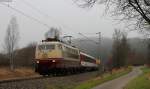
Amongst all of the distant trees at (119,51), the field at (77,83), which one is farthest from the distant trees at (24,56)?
the field at (77,83)

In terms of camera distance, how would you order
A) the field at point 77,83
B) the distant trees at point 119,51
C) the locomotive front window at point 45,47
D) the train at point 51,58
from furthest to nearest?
the distant trees at point 119,51
the locomotive front window at point 45,47
the train at point 51,58
the field at point 77,83

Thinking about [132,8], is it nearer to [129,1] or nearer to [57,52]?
[129,1]

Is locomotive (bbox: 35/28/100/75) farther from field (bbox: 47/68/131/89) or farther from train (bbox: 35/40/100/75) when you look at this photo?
field (bbox: 47/68/131/89)

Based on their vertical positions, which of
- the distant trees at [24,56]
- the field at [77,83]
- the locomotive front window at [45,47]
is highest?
the locomotive front window at [45,47]

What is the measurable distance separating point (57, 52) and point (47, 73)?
104 inches

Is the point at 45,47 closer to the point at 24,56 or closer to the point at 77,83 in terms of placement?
the point at 77,83

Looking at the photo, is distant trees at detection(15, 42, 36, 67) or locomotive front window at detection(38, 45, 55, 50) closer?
locomotive front window at detection(38, 45, 55, 50)

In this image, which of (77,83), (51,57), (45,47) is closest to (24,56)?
(45,47)

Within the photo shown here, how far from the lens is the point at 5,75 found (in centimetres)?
4775

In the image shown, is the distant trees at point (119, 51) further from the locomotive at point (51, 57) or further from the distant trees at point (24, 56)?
the locomotive at point (51, 57)

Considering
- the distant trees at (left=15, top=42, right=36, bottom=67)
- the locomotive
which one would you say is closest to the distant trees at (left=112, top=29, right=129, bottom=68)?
the distant trees at (left=15, top=42, right=36, bottom=67)

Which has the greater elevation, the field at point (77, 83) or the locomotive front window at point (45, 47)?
the locomotive front window at point (45, 47)

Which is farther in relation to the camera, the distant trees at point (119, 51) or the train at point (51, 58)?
the distant trees at point (119, 51)

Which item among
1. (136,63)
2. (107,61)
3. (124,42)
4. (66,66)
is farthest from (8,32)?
(136,63)
